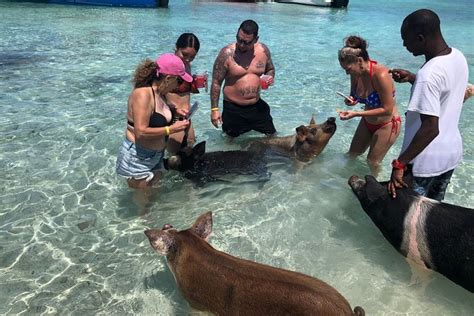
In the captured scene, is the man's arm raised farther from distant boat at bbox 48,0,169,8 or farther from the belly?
distant boat at bbox 48,0,169,8

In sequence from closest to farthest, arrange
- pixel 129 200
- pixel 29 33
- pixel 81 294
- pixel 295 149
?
pixel 81 294 < pixel 129 200 < pixel 295 149 < pixel 29 33

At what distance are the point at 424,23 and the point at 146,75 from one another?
2.81 meters

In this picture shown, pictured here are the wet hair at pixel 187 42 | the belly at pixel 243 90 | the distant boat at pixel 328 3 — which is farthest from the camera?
the distant boat at pixel 328 3

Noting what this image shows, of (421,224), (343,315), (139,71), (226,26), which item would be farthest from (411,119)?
(226,26)

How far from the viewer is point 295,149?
23.1 ft

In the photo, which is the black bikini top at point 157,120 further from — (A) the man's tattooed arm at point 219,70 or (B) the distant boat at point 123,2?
(B) the distant boat at point 123,2

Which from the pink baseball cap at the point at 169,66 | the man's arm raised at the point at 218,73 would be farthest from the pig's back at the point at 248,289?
the man's arm raised at the point at 218,73

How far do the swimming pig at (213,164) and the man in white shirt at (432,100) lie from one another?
9.58 ft

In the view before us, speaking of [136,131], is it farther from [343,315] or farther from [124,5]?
[124,5]

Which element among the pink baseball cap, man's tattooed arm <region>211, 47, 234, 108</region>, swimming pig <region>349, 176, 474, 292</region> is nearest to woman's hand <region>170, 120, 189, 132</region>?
the pink baseball cap

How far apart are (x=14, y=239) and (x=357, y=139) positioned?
4.97 meters

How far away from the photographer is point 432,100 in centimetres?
344

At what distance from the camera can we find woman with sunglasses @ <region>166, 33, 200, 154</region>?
624 centimetres

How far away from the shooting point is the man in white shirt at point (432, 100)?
11.4 feet
